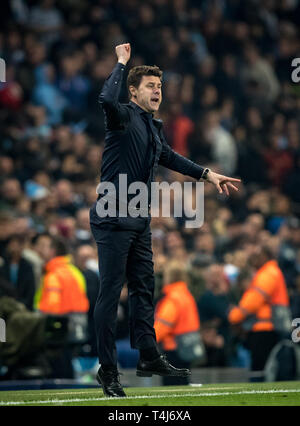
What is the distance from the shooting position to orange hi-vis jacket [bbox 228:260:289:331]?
39.0ft

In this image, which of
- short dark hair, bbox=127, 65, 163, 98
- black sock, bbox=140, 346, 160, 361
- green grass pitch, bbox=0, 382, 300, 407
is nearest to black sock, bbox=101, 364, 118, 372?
green grass pitch, bbox=0, 382, 300, 407

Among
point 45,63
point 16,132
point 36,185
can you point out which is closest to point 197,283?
point 36,185

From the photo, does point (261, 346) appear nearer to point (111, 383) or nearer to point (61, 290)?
point (61, 290)

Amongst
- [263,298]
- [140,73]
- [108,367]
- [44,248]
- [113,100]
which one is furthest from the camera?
[44,248]

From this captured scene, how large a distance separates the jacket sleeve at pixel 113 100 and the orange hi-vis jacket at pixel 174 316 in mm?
4879

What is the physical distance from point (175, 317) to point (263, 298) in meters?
1.00

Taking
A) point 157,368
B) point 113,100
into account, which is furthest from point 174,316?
point 113,100

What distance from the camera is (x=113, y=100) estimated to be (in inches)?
268

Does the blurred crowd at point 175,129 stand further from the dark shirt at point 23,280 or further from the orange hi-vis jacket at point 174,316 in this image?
the orange hi-vis jacket at point 174,316

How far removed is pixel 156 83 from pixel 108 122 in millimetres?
503

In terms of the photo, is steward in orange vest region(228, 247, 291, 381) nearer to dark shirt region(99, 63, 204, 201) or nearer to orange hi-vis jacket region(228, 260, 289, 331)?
orange hi-vis jacket region(228, 260, 289, 331)

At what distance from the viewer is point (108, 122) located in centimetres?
699

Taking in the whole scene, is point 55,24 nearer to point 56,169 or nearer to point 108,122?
point 56,169

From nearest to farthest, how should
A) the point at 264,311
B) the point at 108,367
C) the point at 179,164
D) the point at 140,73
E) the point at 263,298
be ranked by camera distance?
1. the point at 108,367
2. the point at 140,73
3. the point at 179,164
4. the point at 263,298
5. the point at 264,311
